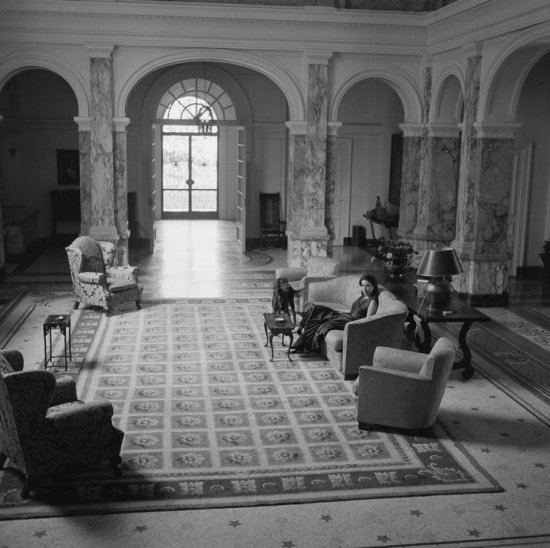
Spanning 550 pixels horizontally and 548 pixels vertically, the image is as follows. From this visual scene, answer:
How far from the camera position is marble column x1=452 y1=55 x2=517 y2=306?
11844 millimetres

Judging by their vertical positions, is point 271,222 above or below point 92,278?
above

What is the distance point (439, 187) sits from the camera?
45.0 feet

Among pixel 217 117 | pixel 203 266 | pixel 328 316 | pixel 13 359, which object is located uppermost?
pixel 217 117

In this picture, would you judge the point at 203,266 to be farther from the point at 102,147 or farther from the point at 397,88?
the point at 397,88

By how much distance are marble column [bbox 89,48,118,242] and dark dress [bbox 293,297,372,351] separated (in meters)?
4.93

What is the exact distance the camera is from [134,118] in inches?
658

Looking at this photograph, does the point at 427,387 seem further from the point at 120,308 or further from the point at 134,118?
the point at 134,118

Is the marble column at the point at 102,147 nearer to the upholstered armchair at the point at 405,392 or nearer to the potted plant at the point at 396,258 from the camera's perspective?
the potted plant at the point at 396,258

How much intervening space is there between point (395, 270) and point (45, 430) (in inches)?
239

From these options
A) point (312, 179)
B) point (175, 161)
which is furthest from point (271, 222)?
point (175, 161)

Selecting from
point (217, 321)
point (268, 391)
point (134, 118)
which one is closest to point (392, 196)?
point (134, 118)

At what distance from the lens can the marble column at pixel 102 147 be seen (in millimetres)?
12859

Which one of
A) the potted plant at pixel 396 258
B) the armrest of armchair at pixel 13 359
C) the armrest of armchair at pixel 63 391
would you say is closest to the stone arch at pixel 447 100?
the potted plant at pixel 396 258

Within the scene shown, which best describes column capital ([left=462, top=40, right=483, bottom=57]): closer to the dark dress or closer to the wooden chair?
the dark dress
